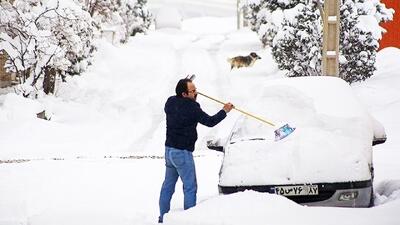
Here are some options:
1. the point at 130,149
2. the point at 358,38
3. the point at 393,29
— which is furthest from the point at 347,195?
the point at 393,29

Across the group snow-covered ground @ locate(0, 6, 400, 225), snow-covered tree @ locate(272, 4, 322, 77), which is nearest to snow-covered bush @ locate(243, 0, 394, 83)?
snow-covered tree @ locate(272, 4, 322, 77)

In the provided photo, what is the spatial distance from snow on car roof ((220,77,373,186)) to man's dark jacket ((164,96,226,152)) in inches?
17.9

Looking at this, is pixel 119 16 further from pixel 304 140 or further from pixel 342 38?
pixel 304 140

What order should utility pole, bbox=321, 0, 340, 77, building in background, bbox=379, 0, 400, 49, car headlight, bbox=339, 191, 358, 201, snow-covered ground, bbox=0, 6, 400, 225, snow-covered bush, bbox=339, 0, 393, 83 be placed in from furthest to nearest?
building in background, bbox=379, 0, 400, 49 → snow-covered bush, bbox=339, 0, 393, 83 → utility pole, bbox=321, 0, 340, 77 → car headlight, bbox=339, 191, 358, 201 → snow-covered ground, bbox=0, 6, 400, 225

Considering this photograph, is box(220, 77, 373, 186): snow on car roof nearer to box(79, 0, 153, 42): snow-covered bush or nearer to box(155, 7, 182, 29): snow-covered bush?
box(79, 0, 153, 42): snow-covered bush

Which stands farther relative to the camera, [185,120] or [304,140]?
[185,120]

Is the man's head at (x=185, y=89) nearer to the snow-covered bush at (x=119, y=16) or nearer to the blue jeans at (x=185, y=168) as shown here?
the blue jeans at (x=185, y=168)

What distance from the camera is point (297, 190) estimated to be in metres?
5.30

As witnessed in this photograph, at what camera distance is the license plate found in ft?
17.3

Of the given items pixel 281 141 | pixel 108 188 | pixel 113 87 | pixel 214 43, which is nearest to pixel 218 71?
pixel 113 87

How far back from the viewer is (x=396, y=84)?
16734mm

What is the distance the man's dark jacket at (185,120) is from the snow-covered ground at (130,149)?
90cm

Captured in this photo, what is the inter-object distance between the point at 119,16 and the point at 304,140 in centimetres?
2258

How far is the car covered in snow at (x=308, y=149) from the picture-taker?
5301 mm
